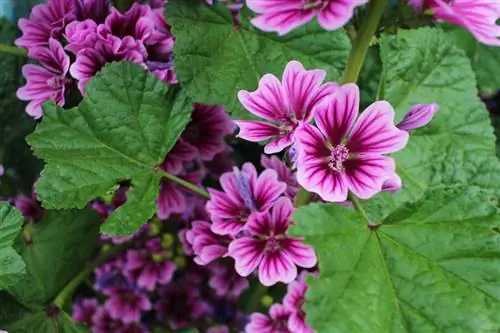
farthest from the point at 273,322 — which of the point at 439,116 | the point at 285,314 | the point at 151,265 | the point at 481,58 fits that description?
the point at 481,58

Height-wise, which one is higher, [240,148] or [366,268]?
[366,268]

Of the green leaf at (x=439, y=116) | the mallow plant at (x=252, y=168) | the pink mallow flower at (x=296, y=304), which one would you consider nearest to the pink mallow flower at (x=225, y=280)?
the mallow plant at (x=252, y=168)

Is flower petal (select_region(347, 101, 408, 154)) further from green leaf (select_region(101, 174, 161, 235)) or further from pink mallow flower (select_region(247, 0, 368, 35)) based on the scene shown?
green leaf (select_region(101, 174, 161, 235))

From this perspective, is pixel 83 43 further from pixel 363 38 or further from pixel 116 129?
pixel 363 38

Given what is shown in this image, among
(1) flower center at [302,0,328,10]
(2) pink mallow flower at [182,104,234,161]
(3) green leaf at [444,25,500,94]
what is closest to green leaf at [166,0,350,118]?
(2) pink mallow flower at [182,104,234,161]

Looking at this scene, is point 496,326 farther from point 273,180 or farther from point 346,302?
point 273,180

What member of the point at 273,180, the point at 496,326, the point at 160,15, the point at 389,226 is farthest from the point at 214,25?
the point at 496,326

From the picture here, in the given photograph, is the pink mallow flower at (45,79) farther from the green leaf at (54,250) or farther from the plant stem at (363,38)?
the plant stem at (363,38)
